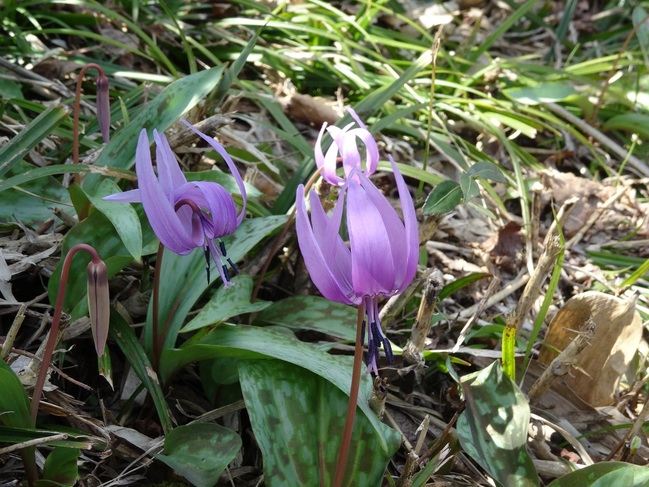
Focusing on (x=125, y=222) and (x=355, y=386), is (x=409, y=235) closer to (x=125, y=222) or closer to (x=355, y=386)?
(x=355, y=386)

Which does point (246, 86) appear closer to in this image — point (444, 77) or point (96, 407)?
point (444, 77)

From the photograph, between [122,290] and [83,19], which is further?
[83,19]

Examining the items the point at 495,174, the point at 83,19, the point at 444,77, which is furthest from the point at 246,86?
the point at 495,174

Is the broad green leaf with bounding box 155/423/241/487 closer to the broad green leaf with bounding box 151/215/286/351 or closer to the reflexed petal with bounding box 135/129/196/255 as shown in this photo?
the broad green leaf with bounding box 151/215/286/351

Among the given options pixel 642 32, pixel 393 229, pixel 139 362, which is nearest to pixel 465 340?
pixel 139 362

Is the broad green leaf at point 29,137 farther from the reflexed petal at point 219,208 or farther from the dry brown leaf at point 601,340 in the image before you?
the dry brown leaf at point 601,340

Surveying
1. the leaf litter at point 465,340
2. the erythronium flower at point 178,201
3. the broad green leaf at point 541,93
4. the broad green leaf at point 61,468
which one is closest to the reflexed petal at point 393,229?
the erythronium flower at point 178,201
